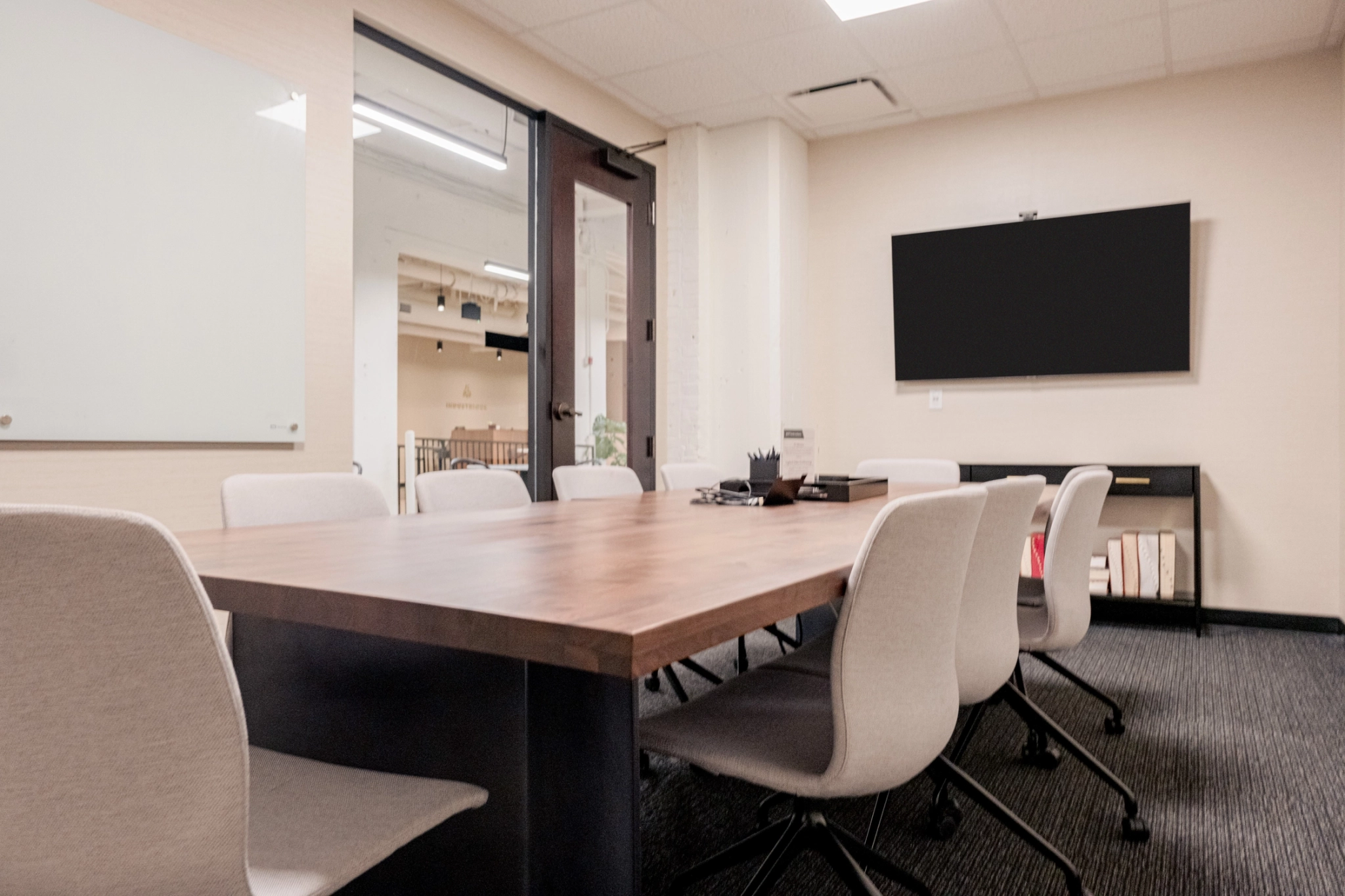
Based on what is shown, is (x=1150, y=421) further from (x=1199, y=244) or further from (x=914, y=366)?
(x=914, y=366)

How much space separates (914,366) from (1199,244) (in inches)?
62.0

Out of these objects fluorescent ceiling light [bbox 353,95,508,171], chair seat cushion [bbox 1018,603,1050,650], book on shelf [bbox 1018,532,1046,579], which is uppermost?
fluorescent ceiling light [bbox 353,95,508,171]

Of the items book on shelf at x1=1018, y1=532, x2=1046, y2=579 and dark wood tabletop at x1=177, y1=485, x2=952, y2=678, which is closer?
dark wood tabletop at x1=177, y1=485, x2=952, y2=678

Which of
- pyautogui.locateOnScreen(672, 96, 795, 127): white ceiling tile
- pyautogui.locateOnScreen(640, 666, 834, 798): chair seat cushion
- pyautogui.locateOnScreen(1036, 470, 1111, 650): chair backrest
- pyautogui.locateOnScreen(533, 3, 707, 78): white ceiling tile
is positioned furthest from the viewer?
pyautogui.locateOnScreen(672, 96, 795, 127): white ceiling tile

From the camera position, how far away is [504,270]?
9172 mm

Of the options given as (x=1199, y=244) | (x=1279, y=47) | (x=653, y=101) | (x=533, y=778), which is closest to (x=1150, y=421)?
(x=1199, y=244)

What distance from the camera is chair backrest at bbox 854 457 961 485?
368cm

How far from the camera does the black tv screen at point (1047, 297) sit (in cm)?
446

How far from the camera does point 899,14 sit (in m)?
3.86

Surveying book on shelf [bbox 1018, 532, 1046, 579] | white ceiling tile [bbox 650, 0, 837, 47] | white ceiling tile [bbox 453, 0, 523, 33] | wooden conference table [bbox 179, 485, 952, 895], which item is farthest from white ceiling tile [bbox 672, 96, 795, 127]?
wooden conference table [bbox 179, 485, 952, 895]

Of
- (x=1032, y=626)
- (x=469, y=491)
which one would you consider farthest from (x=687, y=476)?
(x=1032, y=626)

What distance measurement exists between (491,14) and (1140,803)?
3.92 metres

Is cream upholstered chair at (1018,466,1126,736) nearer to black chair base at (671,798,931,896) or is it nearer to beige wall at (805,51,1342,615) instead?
black chair base at (671,798,931,896)

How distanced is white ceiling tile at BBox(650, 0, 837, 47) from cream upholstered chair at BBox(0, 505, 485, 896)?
369 centimetres
